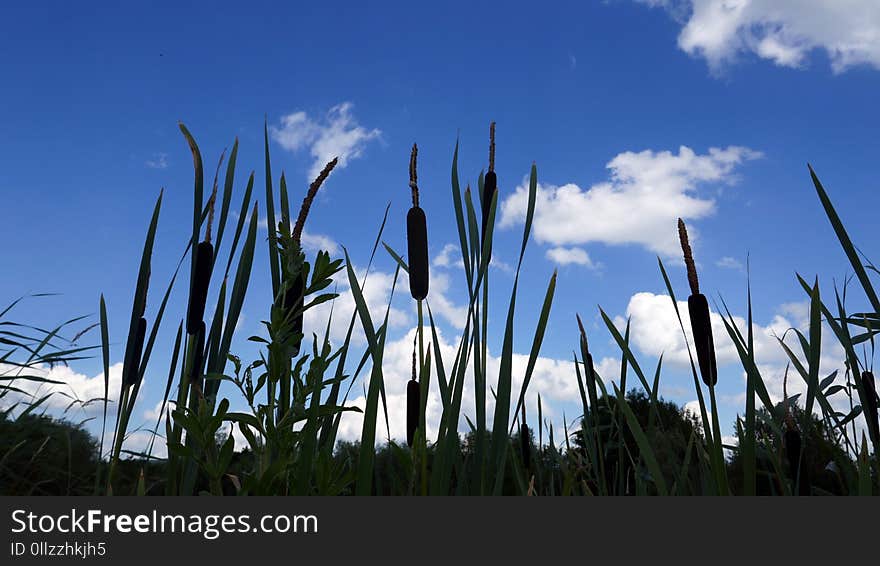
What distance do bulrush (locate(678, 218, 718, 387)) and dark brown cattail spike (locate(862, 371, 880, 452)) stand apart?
58cm

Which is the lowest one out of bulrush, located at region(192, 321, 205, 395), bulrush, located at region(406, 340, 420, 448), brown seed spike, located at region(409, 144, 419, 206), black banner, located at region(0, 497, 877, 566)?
black banner, located at region(0, 497, 877, 566)

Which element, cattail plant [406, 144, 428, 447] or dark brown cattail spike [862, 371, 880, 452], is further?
dark brown cattail spike [862, 371, 880, 452]

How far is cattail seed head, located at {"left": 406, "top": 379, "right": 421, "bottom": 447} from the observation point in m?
1.67

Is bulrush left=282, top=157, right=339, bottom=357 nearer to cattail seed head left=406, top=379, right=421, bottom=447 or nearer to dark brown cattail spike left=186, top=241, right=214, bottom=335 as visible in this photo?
dark brown cattail spike left=186, top=241, right=214, bottom=335

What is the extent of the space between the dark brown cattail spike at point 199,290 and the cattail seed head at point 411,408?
56 cm

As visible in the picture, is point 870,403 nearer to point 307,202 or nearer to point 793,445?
point 793,445

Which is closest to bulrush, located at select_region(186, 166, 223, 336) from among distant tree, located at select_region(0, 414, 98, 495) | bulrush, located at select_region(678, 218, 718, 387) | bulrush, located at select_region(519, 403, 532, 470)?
bulrush, located at select_region(678, 218, 718, 387)

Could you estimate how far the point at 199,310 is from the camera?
1417 millimetres

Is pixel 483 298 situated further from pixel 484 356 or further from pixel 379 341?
pixel 379 341

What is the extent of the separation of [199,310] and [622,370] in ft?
3.90

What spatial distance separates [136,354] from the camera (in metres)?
1.49

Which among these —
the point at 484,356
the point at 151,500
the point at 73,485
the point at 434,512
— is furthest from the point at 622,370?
the point at 73,485

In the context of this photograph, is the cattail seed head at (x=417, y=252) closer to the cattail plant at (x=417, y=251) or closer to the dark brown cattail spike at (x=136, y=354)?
the cattail plant at (x=417, y=251)

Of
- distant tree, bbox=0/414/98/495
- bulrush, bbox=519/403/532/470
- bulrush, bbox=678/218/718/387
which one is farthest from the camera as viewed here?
distant tree, bbox=0/414/98/495
